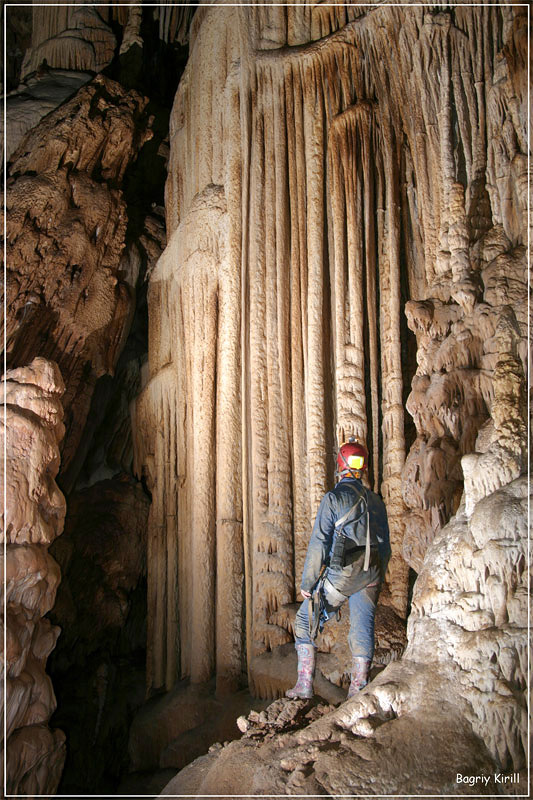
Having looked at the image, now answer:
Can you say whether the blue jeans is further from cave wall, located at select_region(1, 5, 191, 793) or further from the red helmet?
cave wall, located at select_region(1, 5, 191, 793)

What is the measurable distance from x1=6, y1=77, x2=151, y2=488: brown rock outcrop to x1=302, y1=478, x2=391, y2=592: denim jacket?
14.0 ft

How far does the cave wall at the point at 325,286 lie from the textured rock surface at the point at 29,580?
1278mm

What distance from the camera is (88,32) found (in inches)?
368

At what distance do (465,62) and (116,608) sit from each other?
6133mm

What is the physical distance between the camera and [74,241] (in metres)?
7.16

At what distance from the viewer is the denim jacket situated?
3377mm

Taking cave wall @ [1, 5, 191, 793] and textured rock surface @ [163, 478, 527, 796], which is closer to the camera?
textured rock surface @ [163, 478, 527, 796]

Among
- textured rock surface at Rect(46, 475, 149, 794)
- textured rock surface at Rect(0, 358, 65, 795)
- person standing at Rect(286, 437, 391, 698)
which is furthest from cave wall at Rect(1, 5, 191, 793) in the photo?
person standing at Rect(286, 437, 391, 698)

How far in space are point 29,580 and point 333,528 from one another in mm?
2316

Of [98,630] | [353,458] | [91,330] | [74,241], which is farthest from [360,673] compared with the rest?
[74,241]

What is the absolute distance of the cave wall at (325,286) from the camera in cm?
→ 429

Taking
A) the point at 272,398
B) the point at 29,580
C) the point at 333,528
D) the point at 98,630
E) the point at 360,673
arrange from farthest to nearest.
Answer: the point at 98,630 < the point at 272,398 < the point at 29,580 < the point at 333,528 < the point at 360,673

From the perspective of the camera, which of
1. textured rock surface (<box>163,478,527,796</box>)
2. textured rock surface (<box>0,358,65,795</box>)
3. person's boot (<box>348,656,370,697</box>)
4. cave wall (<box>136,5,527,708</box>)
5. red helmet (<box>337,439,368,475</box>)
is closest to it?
textured rock surface (<box>163,478,527,796</box>)

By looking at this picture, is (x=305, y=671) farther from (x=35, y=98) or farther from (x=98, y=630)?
(x=35, y=98)
